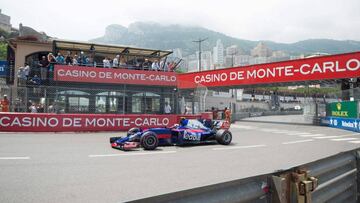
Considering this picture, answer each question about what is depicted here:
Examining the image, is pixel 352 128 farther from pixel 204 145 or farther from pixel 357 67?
pixel 204 145

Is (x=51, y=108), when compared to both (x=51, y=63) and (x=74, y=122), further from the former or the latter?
(x=51, y=63)

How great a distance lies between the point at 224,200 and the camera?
233 cm

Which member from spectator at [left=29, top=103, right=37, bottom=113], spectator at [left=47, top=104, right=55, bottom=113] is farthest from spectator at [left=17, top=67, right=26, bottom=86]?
spectator at [left=47, top=104, right=55, bottom=113]

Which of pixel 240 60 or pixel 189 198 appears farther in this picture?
pixel 240 60

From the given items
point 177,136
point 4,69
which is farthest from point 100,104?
point 4,69

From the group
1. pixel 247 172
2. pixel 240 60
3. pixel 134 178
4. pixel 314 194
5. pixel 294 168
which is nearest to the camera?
pixel 294 168

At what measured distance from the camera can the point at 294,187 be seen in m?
2.87

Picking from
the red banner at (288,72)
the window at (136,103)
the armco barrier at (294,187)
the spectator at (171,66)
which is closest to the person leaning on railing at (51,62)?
the window at (136,103)

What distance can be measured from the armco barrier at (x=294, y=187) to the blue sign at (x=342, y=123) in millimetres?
19005

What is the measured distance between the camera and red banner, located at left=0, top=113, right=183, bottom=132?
47.6 ft

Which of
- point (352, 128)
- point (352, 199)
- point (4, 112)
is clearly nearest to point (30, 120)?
point (4, 112)

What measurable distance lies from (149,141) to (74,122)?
6848 mm

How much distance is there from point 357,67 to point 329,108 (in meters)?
4.65

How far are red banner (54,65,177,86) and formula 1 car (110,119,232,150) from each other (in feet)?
37.6
